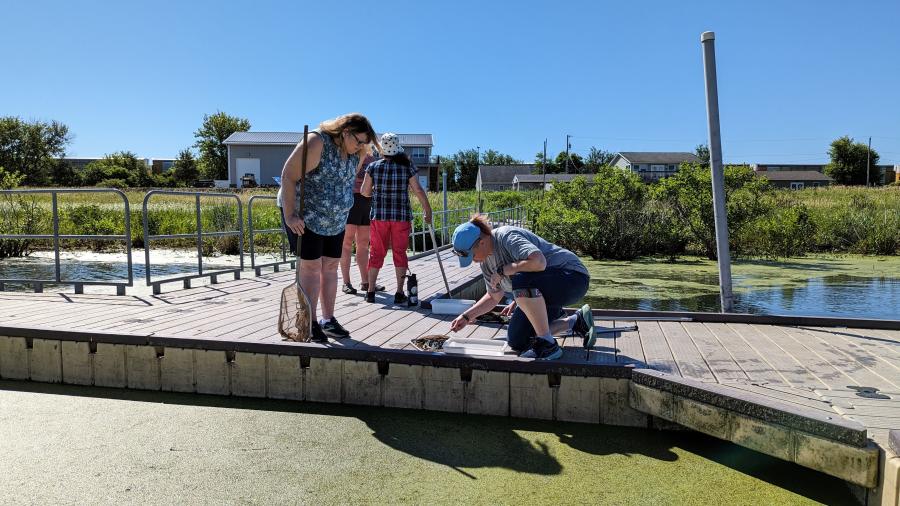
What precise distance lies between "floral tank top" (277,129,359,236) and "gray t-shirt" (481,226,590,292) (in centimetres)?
82

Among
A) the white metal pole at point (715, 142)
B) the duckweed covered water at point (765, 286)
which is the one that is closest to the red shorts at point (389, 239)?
the white metal pole at point (715, 142)

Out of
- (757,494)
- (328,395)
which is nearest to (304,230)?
(328,395)

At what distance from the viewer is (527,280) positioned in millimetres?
3051

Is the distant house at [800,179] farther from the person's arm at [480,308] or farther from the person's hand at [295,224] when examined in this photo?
the person's hand at [295,224]

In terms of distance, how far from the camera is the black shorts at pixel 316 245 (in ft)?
10.9

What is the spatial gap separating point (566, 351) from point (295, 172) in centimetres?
154

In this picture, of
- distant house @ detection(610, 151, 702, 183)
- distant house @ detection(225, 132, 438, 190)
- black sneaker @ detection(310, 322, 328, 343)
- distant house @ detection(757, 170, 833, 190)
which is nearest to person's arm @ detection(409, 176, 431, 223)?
black sneaker @ detection(310, 322, 328, 343)

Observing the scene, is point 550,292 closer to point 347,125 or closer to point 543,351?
point 543,351

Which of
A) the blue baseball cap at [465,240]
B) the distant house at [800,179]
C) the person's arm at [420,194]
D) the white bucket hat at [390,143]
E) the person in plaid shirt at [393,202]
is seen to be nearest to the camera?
the blue baseball cap at [465,240]

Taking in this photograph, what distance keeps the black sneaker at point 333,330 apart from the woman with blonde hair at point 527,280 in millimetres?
736

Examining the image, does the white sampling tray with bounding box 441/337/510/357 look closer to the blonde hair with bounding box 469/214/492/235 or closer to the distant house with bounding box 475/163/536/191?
the blonde hair with bounding box 469/214/492/235

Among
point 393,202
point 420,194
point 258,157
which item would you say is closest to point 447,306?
point 420,194

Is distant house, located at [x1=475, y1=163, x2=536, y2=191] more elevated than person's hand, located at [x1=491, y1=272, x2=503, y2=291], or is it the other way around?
distant house, located at [x1=475, y1=163, x2=536, y2=191]

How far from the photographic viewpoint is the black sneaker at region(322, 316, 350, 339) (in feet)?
11.7
